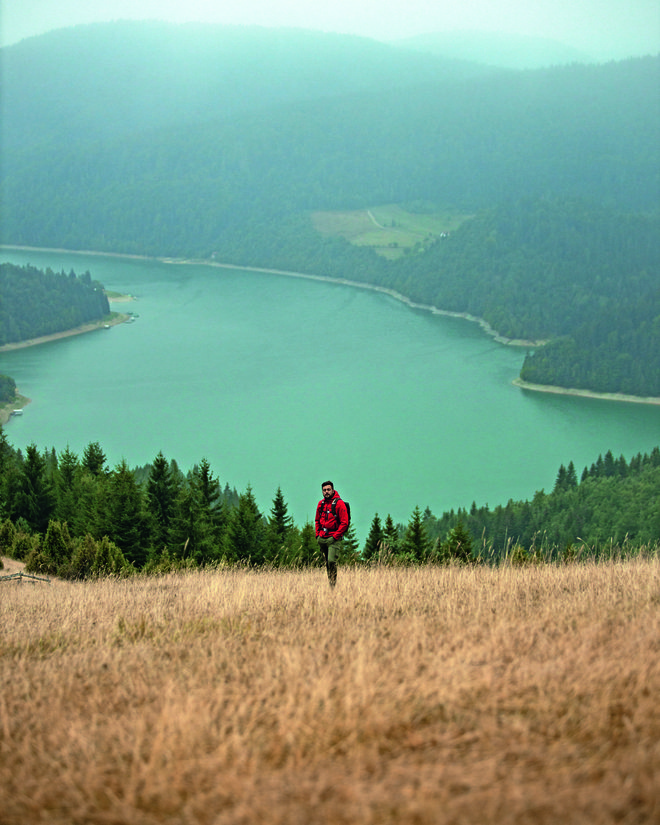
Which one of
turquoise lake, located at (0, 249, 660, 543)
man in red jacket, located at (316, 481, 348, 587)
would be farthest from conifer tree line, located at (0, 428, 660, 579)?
turquoise lake, located at (0, 249, 660, 543)

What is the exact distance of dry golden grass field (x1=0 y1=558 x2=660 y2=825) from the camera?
5.04 metres

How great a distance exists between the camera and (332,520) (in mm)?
12469

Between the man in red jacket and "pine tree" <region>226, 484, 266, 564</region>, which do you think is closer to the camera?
the man in red jacket

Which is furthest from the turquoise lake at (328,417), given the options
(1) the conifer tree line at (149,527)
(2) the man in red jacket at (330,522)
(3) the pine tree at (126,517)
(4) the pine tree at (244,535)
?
(2) the man in red jacket at (330,522)

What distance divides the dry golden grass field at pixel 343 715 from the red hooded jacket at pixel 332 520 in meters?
2.84

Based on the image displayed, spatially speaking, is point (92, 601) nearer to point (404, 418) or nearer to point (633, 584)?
point (633, 584)

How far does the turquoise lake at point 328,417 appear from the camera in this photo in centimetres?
11688

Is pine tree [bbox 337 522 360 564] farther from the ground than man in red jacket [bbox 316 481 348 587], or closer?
closer

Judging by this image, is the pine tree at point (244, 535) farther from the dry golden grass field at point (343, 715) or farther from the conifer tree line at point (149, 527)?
the dry golden grass field at point (343, 715)

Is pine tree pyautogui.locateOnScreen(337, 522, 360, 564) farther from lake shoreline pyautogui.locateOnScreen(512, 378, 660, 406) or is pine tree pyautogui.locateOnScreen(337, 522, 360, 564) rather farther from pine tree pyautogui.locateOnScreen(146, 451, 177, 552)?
lake shoreline pyautogui.locateOnScreen(512, 378, 660, 406)

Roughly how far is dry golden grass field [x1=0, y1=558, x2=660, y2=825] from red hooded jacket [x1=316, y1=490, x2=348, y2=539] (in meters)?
2.84

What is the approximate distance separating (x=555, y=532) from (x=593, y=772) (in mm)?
96363

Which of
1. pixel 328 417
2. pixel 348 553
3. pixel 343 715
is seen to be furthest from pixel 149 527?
pixel 328 417

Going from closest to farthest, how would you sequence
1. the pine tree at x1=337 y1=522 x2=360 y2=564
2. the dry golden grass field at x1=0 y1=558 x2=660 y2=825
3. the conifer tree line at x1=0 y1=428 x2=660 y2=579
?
the dry golden grass field at x1=0 y1=558 x2=660 y2=825 < the pine tree at x1=337 y1=522 x2=360 y2=564 < the conifer tree line at x1=0 y1=428 x2=660 y2=579
